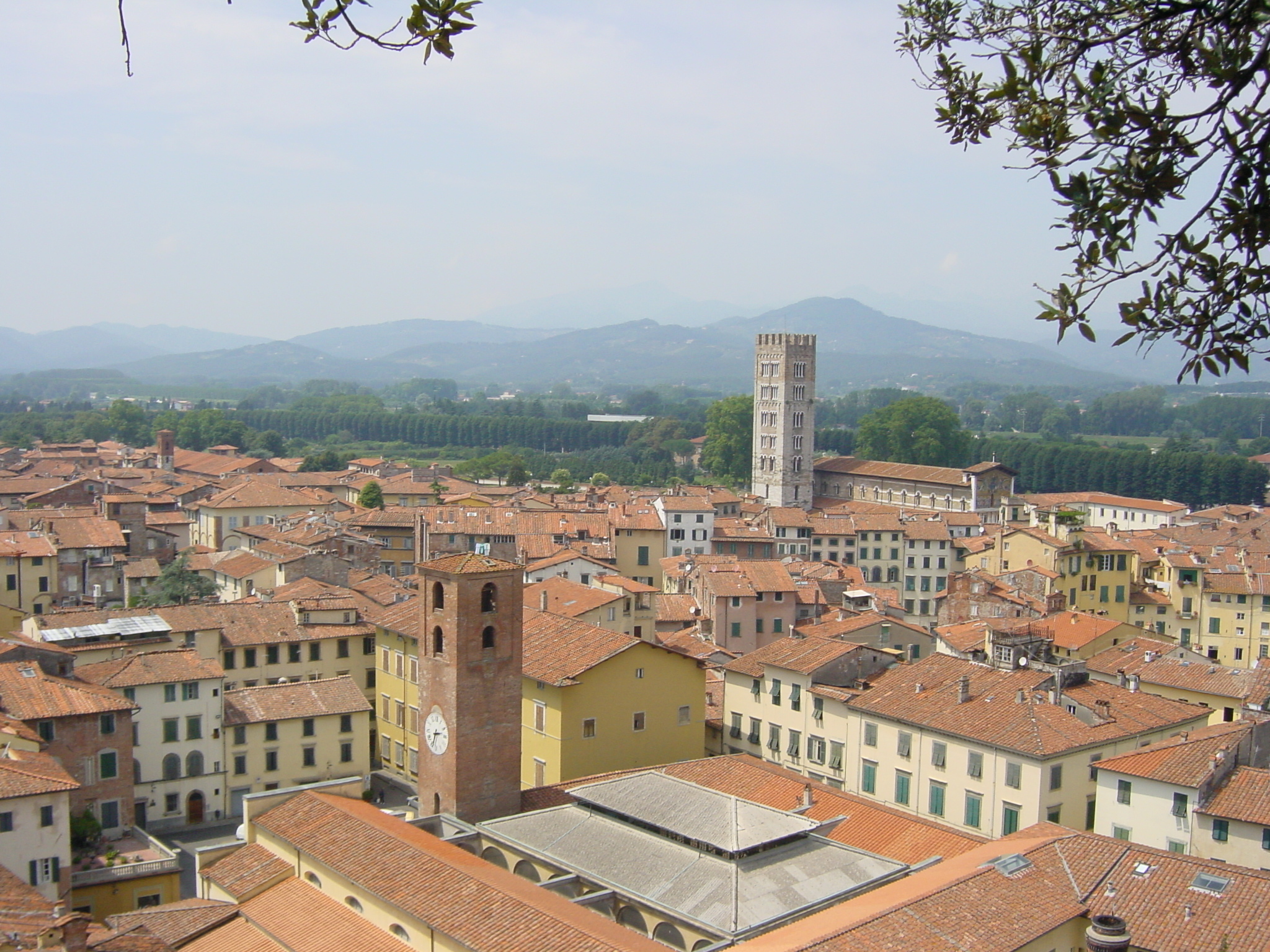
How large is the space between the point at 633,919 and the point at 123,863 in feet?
38.2

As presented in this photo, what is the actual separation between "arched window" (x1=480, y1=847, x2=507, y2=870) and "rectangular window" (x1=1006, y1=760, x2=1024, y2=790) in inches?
422

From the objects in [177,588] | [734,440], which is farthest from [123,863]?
[734,440]

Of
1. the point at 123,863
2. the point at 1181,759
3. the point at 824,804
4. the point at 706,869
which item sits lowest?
the point at 123,863

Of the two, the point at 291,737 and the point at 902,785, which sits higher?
the point at 902,785

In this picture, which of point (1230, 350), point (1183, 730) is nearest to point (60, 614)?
point (1183, 730)

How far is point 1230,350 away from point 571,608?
1319 inches

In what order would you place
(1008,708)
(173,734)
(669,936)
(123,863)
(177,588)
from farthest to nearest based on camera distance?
(177,588) < (173,734) < (1008,708) < (123,863) < (669,936)

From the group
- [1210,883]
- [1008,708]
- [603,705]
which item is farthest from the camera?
[603,705]

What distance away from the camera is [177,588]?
43875 mm

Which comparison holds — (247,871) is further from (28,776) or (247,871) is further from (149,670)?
(149,670)

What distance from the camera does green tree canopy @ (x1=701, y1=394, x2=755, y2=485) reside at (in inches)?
4274

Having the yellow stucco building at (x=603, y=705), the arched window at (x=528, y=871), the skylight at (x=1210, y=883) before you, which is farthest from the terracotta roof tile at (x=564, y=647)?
the skylight at (x=1210, y=883)

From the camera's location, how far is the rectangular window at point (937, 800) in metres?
27.0

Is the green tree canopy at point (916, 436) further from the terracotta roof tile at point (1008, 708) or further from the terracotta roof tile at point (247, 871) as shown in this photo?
the terracotta roof tile at point (247, 871)
